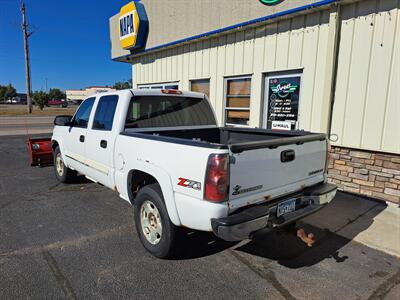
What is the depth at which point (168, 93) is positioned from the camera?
179 inches

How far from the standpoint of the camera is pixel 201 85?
922 centimetres

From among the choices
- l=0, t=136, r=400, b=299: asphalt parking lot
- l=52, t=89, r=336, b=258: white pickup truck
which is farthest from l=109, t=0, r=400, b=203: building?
l=52, t=89, r=336, b=258: white pickup truck

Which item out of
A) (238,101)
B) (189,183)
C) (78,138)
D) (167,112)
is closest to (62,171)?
(78,138)

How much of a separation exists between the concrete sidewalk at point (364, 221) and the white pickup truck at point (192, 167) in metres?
0.90

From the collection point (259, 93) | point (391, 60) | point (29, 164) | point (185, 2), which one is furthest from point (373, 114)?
point (29, 164)

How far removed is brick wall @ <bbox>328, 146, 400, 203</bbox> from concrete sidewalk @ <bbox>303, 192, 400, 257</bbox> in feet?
0.70

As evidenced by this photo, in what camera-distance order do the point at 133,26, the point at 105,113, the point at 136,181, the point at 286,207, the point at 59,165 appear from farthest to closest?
1. the point at 133,26
2. the point at 59,165
3. the point at 105,113
4. the point at 136,181
5. the point at 286,207

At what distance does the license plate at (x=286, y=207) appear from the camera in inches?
121

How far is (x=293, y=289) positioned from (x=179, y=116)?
2.92m

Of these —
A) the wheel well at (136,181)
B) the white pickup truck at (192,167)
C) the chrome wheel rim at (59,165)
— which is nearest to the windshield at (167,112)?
the white pickup truck at (192,167)

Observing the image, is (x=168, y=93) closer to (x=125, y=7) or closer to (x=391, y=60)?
(x=391, y=60)

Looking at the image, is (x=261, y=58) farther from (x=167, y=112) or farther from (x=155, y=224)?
(x=155, y=224)

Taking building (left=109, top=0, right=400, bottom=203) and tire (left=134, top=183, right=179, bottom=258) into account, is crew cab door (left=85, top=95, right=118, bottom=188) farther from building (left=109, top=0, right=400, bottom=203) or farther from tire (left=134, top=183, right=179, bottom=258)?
building (left=109, top=0, right=400, bottom=203)

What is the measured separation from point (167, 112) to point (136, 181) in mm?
1302
